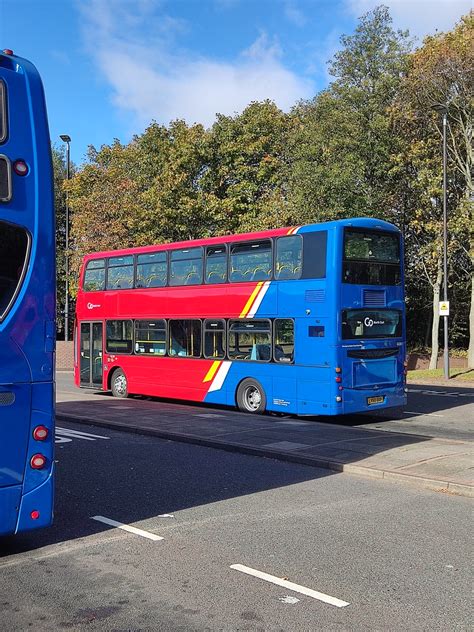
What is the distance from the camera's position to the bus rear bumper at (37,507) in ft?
16.8

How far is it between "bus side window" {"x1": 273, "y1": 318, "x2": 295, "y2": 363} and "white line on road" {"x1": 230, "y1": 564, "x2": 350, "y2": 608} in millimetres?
9120

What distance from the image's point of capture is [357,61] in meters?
26.7

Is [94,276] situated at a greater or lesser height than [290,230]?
lesser

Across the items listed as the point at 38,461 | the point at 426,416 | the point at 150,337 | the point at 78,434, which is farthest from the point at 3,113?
the point at 150,337

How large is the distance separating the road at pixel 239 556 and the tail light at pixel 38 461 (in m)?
0.81

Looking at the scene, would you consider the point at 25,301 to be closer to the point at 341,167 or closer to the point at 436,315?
the point at 341,167

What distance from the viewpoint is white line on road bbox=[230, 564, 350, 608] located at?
14.7 ft

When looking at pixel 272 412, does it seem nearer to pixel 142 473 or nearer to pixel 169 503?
pixel 142 473

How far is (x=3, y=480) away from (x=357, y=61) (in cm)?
2558

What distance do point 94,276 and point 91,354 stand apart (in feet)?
8.03

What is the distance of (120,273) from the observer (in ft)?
61.2

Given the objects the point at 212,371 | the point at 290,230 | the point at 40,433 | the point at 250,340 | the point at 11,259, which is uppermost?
the point at 290,230

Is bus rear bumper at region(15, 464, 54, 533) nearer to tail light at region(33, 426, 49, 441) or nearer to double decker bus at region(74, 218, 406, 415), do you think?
tail light at region(33, 426, 49, 441)

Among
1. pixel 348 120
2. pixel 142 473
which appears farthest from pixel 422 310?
pixel 142 473
